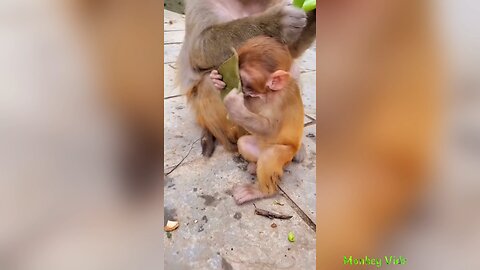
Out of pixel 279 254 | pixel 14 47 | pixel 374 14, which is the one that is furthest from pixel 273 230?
pixel 14 47

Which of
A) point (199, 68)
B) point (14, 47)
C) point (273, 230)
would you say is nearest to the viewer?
point (14, 47)

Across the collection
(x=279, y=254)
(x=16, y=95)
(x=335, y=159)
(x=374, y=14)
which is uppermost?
(x=374, y=14)

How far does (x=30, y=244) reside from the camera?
0.58 metres

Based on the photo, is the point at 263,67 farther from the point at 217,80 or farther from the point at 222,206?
the point at 222,206

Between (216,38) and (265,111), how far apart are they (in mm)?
194

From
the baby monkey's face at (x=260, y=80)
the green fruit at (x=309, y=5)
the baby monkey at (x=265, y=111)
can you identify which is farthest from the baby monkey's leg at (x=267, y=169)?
the green fruit at (x=309, y=5)

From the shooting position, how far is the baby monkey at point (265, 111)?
695mm

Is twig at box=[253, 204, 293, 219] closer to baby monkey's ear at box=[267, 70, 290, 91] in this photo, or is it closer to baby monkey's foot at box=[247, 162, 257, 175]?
baby monkey's foot at box=[247, 162, 257, 175]

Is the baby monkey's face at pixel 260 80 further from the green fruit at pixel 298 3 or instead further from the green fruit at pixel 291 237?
the green fruit at pixel 291 237

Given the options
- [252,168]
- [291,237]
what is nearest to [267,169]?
[252,168]

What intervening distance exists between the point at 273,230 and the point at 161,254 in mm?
193

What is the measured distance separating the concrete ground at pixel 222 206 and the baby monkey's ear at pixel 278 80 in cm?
3

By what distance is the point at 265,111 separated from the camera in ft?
2.36

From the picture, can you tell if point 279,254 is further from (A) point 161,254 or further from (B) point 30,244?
(B) point 30,244
